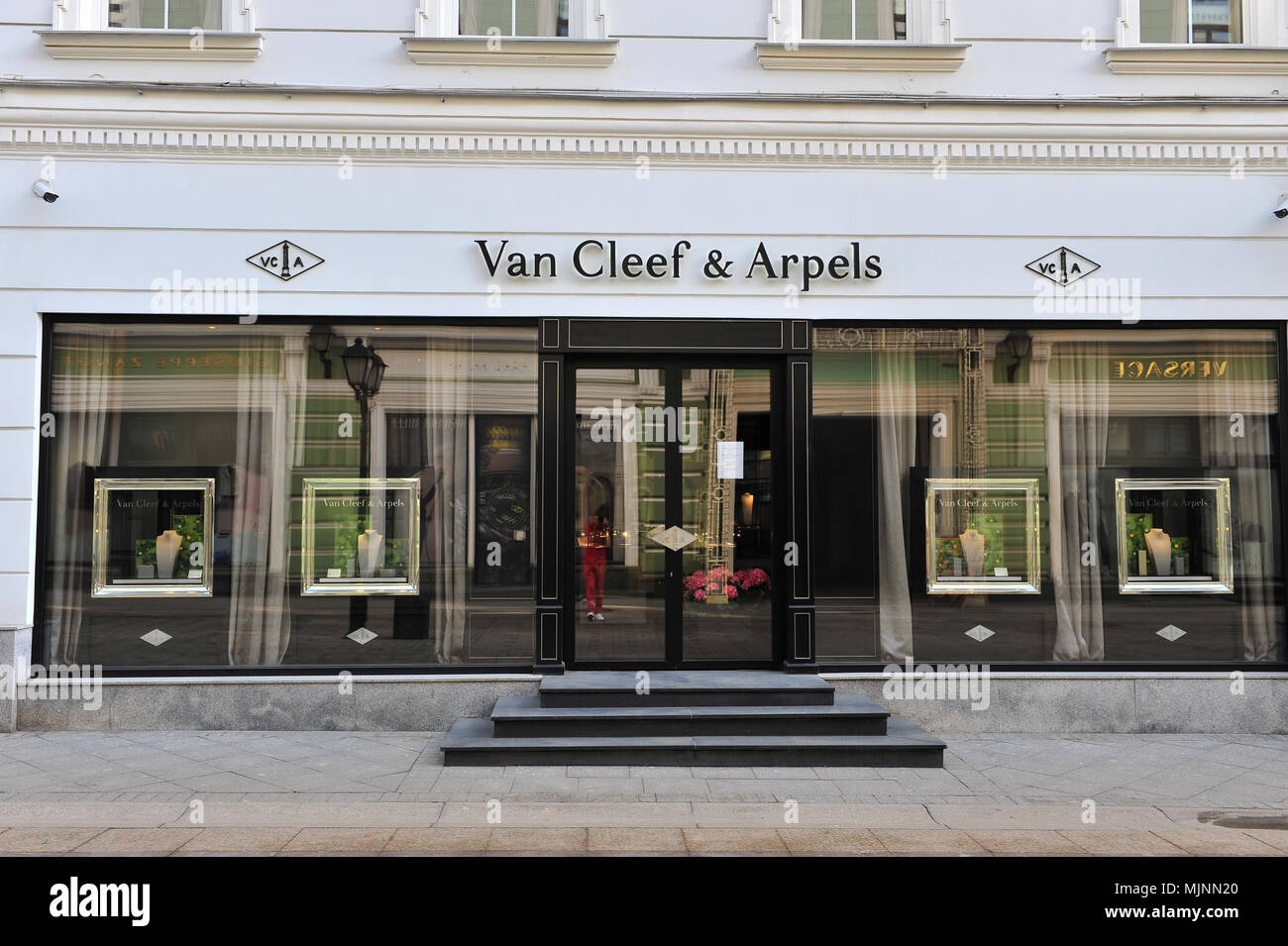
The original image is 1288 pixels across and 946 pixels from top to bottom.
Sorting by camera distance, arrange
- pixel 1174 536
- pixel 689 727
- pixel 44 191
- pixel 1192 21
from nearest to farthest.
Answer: pixel 689 727
pixel 44 191
pixel 1174 536
pixel 1192 21

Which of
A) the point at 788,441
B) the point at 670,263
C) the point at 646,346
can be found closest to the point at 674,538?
the point at 788,441

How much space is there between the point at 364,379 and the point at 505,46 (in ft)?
9.72

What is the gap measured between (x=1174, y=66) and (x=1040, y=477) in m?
3.56

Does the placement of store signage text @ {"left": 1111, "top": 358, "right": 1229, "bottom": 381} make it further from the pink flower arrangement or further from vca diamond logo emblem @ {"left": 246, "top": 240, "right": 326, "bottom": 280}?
vca diamond logo emblem @ {"left": 246, "top": 240, "right": 326, "bottom": 280}

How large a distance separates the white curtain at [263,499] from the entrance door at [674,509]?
236cm

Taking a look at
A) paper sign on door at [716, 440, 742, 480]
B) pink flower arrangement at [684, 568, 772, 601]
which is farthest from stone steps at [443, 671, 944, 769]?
paper sign on door at [716, 440, 742, 480]

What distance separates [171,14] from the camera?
789cm

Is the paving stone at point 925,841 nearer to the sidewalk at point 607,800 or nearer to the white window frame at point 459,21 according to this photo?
the sidewalk at point 607,800

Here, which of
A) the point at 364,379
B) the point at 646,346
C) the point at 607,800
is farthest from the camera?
the point at 364,379

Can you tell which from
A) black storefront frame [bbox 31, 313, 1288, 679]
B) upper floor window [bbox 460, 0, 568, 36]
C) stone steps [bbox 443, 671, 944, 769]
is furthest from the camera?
upper floor window [bbox 460, 0, 568, 36]

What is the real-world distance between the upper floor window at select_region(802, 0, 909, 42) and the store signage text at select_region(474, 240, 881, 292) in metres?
1.86

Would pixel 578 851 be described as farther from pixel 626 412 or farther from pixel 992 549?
pixel 992 549

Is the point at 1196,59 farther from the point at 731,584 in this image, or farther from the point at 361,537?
the point at 361,537

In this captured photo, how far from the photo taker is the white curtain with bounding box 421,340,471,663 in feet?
25.8
